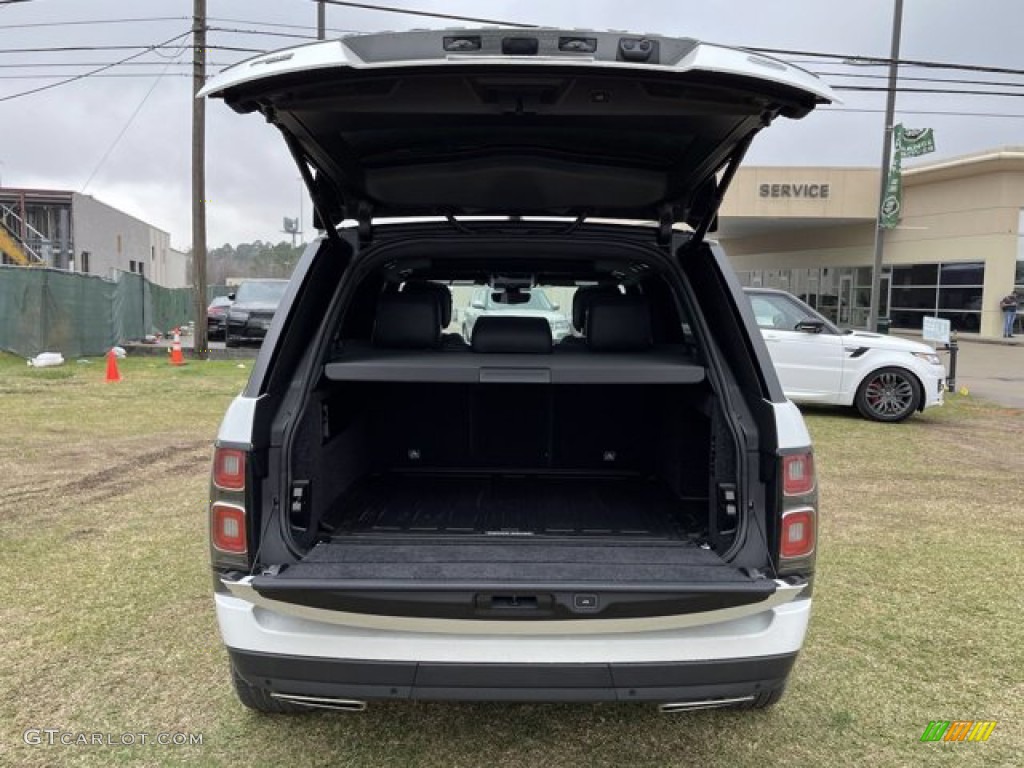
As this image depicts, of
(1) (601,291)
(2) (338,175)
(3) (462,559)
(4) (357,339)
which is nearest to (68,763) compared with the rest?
(3) (462,559)

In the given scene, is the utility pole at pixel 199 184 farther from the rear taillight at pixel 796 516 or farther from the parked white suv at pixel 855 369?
the rear taillight at pixel 796 516

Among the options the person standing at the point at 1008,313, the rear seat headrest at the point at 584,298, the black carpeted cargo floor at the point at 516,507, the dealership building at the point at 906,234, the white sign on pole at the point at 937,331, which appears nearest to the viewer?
the black carpeted cargo floor at the point at 516,507

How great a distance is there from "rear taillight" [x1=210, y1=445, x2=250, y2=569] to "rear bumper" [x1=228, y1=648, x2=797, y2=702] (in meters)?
0.31

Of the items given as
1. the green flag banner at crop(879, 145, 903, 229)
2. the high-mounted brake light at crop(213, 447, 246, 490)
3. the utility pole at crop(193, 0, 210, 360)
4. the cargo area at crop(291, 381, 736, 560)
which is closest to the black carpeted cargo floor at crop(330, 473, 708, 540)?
the cargo area at crop(291, 381, 736, 560)

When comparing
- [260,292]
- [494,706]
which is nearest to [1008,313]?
[260,292]

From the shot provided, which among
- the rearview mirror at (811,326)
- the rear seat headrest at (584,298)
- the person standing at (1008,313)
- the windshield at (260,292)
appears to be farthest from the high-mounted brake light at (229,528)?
the person standing at (1008,313)

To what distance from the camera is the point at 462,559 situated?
8.20 ft

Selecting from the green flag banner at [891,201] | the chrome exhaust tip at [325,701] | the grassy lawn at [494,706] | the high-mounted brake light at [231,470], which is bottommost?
the grassy lawn at [494,706]

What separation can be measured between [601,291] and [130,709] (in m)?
2.69

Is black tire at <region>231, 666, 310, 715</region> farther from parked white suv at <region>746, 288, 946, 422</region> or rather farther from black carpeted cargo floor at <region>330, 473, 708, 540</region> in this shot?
parked white suv at <region>746, 288, 946, 422</region>

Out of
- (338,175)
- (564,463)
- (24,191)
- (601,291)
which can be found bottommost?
(564,463)

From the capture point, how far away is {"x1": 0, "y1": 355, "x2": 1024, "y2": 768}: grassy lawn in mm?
2779

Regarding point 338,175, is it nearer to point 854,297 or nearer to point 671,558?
point 671,558

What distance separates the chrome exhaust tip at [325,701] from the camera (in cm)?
234
